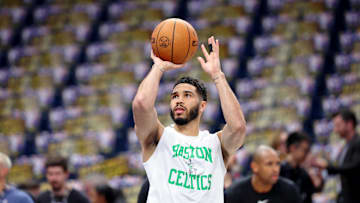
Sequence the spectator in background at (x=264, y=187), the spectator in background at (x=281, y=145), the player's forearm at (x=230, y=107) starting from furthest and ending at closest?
the spectator in background at (x=281, y=145) → the spectator in background at (x=264, y=187) → the player's forearm at (x=230, y=107)

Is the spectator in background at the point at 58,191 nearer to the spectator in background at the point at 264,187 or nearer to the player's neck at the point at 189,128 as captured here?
the spectator in background at the point at 264,187

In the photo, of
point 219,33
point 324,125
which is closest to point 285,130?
point 324,125

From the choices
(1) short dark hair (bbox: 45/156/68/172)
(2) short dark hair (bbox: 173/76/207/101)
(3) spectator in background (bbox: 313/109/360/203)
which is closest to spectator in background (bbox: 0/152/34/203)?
(1) short dark hair (bbox: 45/156/68/172)

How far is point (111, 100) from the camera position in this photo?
1397 centimetres

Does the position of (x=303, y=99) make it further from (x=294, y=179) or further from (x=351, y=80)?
(x=294, y=179)

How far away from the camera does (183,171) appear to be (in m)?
4.70

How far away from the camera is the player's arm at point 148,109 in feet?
14.9

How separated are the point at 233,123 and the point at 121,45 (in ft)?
34.6

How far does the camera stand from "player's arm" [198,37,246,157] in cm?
478

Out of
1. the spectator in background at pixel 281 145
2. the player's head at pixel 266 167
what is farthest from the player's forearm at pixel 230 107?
the spectator in background at pixel 281 145

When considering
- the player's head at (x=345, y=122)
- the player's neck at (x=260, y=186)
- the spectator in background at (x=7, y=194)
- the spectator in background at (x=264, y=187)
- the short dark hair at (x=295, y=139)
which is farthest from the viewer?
the short dark hair at (x=295, y=139)

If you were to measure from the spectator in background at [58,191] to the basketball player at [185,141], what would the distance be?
9.43ft

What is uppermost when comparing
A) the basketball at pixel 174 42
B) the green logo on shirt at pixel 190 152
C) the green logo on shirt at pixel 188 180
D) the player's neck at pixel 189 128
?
the basketball at pixel 174 42

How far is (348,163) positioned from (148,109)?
13.1ft
